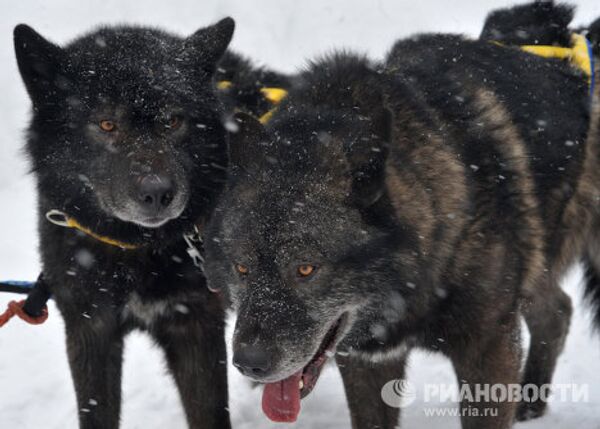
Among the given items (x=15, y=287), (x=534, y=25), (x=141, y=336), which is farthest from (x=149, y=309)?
(x=534, y=25)

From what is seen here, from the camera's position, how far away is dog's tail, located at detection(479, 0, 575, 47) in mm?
4078

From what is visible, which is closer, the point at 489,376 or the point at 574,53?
the point at 489,376

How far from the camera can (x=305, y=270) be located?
261 centimetres

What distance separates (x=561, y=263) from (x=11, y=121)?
234 inches

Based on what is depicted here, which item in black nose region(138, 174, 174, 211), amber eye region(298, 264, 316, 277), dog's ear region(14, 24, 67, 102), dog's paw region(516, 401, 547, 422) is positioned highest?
dog's ear region(14, 24, 67, 102)

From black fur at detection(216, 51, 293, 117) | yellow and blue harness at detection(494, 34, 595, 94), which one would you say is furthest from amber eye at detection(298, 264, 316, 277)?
yellow and blue harness at detection(494, 34, 595, 94)

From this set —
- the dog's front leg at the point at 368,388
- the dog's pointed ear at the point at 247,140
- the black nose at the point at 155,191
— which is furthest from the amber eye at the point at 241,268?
the dog's front leg at the point at 368,388

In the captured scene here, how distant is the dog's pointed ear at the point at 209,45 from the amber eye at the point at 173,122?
318 mm

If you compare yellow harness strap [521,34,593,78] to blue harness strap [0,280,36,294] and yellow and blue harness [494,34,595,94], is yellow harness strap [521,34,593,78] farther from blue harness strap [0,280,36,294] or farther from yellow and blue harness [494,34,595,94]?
blue harness strap [0,280,36,294]

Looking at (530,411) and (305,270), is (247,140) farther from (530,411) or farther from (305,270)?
(530,411)

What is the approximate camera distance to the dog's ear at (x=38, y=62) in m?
3.09

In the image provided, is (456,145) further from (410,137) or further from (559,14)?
(559,14)

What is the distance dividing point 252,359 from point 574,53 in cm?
236

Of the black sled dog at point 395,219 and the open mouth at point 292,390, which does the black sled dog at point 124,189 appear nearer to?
the black sled dog at point 395,219
